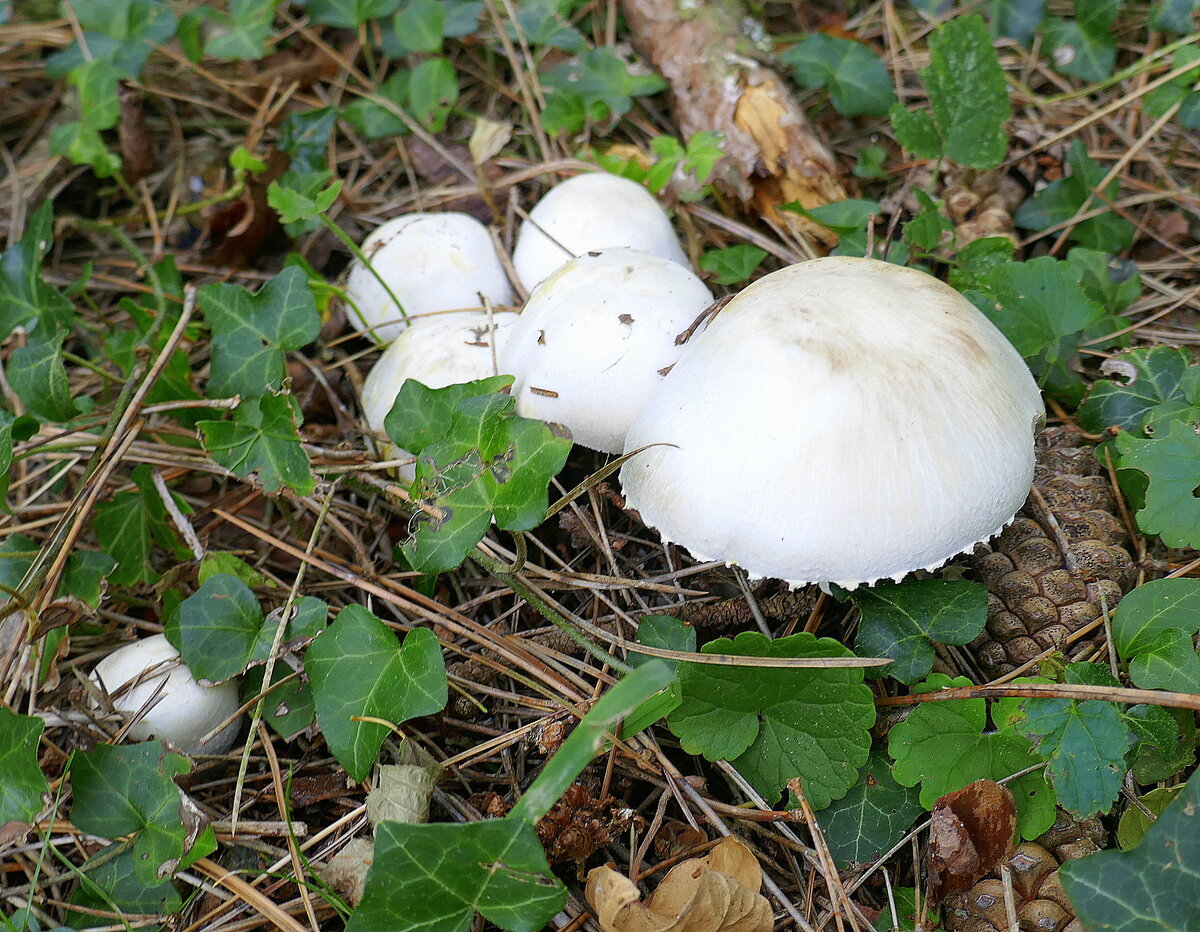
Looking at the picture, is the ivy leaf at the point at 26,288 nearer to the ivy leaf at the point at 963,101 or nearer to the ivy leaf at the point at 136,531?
the ivy leaf at the point at 136,531

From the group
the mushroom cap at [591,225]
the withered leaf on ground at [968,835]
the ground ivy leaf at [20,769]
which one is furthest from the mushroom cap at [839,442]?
the ground ivy leaf at [20,769]

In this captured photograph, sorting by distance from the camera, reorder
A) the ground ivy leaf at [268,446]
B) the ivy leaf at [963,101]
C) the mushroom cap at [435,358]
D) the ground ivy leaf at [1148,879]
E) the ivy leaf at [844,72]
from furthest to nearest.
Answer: the ivy leaf at [844,72], the ivy leaf at [963,101], the mushroom cap at [435,358], the ground ivy leaf at [268,446], the ground ivy leaf at [1148,879]

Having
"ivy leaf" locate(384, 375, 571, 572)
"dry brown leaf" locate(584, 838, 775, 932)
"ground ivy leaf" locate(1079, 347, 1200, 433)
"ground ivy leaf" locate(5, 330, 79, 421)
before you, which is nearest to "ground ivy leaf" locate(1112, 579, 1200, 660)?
"ground ivy leaf" locate(1079, 347, 1200, 433)

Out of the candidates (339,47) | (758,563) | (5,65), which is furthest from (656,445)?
(5,65)

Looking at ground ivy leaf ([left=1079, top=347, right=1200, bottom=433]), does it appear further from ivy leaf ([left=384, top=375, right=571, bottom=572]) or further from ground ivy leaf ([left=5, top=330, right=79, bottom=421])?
ground ivy leaf ([left=5, top=330, right=79, bottom=421])

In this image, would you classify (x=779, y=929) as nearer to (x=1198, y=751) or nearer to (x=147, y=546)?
(x=1198, y=751)

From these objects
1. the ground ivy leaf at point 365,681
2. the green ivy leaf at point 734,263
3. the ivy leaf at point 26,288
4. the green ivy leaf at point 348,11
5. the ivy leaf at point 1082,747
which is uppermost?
the green ivy leaf at point 348,11

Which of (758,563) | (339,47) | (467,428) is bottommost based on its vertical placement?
(758,563)
